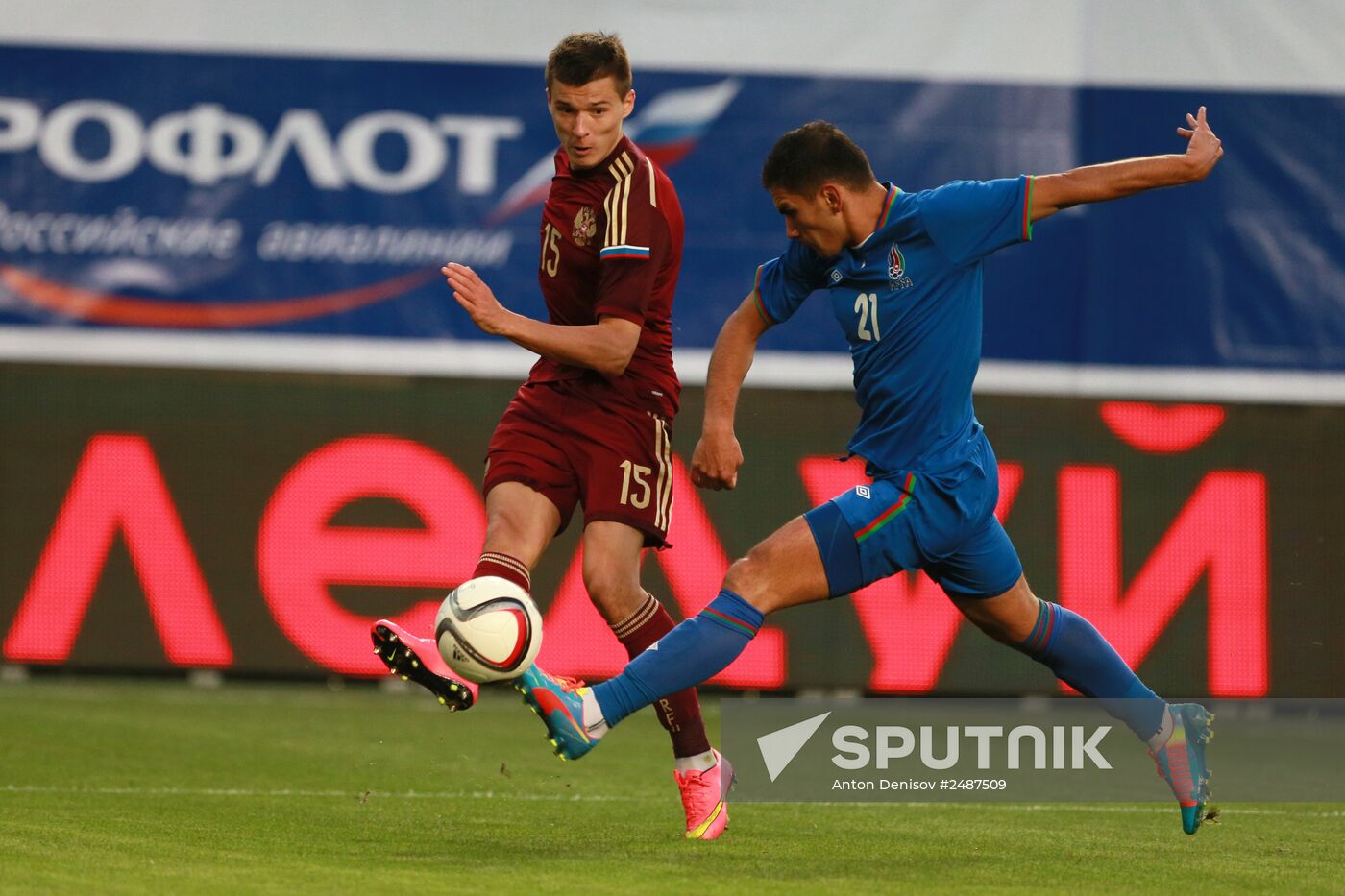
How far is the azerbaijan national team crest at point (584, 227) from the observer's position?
17.9ft

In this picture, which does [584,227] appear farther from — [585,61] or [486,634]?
[486,634]

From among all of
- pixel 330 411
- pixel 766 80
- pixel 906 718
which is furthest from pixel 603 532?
pixel 766 80

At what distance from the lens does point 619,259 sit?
17.4 feet

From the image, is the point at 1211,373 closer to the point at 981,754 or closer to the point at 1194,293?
the point at 1194,293

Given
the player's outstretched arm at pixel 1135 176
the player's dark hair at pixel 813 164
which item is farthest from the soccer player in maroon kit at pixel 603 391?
the player's outstretched arm at pixel 1135 176

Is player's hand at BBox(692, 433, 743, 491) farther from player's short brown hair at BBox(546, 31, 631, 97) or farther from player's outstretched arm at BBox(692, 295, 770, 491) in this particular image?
player's short brown hair at BBox(546, 31, 631, 97)

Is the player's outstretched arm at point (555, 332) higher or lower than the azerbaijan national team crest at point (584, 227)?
lower

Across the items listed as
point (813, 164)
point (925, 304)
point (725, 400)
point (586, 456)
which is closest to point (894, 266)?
point (925, 304)

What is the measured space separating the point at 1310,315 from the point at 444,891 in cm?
748

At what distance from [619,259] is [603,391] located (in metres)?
0.42

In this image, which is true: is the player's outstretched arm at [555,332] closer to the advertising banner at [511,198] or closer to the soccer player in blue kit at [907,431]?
the soccer player in blue kit at [907,431]

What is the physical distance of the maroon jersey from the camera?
17.4 ft

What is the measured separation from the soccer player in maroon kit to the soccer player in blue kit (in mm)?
271

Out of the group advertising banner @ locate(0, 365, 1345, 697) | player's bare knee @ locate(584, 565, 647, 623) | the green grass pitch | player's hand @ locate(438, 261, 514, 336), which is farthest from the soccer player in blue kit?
advertising banner @ locate(0, 365, 1345, 697)
